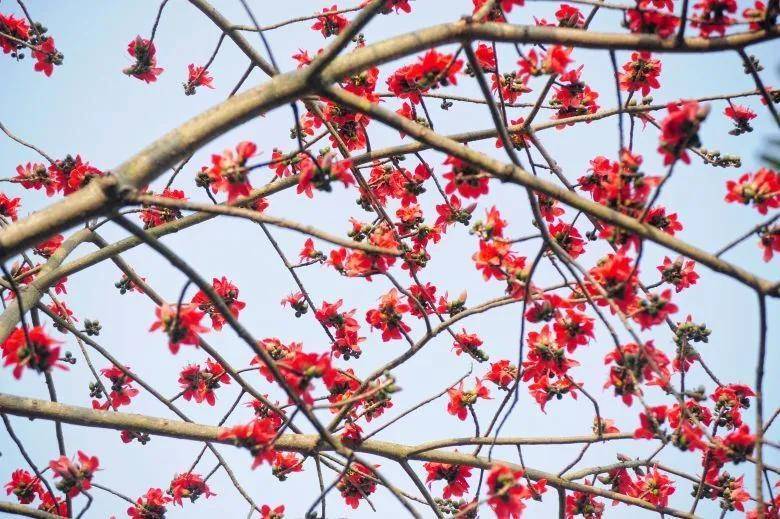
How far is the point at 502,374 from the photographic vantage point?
3.60 m

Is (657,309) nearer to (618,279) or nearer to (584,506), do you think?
(618,279)

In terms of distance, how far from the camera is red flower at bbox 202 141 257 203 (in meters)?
2.23

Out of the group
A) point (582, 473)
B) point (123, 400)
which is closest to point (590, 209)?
point (582, 473)

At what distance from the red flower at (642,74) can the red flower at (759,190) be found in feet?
3.87

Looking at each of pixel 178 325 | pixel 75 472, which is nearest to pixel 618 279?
pixel 178 325

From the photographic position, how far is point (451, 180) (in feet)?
8.23

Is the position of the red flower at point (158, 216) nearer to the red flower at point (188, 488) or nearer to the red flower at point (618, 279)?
the red flower at point (188, 488)

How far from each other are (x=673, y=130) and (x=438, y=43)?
88 centimetres

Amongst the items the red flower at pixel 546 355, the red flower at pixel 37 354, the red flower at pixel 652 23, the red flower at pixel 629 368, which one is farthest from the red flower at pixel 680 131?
the red flower at pixel 37 354

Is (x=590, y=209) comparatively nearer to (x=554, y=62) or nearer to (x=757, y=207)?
(x=554, y=62)

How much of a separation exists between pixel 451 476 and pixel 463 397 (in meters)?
0.47

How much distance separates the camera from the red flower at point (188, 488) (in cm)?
397

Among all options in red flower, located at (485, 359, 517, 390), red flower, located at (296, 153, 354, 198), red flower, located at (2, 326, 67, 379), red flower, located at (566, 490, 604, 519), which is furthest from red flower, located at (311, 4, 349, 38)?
red flower, located at (566, 490, 604, 519)

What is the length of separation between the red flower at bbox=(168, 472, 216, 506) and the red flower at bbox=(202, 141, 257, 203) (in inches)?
99.3
